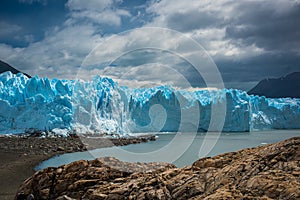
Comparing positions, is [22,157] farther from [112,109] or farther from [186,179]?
[112,109]

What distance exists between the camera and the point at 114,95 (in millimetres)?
34938

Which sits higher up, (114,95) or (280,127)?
(114,95)

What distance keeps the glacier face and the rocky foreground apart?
25601 millimetres

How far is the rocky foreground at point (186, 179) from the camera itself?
3.49 m

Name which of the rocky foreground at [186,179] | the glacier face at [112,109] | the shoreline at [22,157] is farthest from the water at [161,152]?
the rocky foreground at [186,179]

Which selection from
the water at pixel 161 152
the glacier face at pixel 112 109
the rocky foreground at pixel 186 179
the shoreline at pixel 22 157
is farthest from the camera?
the glacier face at pixel 112 109

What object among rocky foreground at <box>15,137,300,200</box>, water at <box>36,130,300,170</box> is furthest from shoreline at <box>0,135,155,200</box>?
rocky foreground at <box>15,137,300,200</box>

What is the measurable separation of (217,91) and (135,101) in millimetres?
14335

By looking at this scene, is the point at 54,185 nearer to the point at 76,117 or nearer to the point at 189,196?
the point at 189,196

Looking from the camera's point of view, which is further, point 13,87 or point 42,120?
point 13,87

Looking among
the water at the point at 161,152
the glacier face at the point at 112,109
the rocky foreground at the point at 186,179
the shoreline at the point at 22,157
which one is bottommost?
the water at the point at 161,152

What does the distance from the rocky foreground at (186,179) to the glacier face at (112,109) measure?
84.0 feet

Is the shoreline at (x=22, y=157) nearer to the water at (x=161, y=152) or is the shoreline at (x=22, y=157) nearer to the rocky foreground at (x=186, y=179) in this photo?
the water at (x=161, y=152)

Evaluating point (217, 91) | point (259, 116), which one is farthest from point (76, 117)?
point (259, 116)
